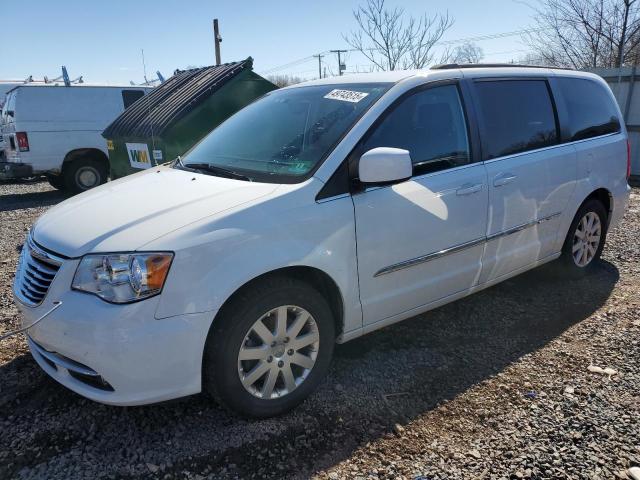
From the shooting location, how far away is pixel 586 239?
4461 millimetres

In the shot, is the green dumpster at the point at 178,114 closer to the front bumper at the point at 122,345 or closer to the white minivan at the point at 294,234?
the white minivan at the point at 294,234

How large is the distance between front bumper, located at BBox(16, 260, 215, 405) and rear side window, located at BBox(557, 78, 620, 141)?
330cm

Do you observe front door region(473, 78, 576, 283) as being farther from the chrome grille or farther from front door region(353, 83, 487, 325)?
the chrome grille

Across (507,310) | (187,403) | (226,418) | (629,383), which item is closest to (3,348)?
(187,403)

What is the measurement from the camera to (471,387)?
9.68ft

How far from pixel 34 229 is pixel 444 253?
237cm

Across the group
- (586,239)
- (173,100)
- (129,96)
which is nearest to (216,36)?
(129,96)

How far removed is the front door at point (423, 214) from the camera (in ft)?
9.21

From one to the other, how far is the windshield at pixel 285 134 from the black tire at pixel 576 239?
225cm

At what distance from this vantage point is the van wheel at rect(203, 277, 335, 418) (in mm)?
2377

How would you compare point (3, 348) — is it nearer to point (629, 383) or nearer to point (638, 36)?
point (629, 383)

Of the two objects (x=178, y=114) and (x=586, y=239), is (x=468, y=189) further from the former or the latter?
(x=178, y=114)

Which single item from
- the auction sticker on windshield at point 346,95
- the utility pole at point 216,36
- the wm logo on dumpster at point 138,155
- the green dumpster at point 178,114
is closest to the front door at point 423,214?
the auction sticker on windshield at point 346,95

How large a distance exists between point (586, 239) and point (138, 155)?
15.3 ft
